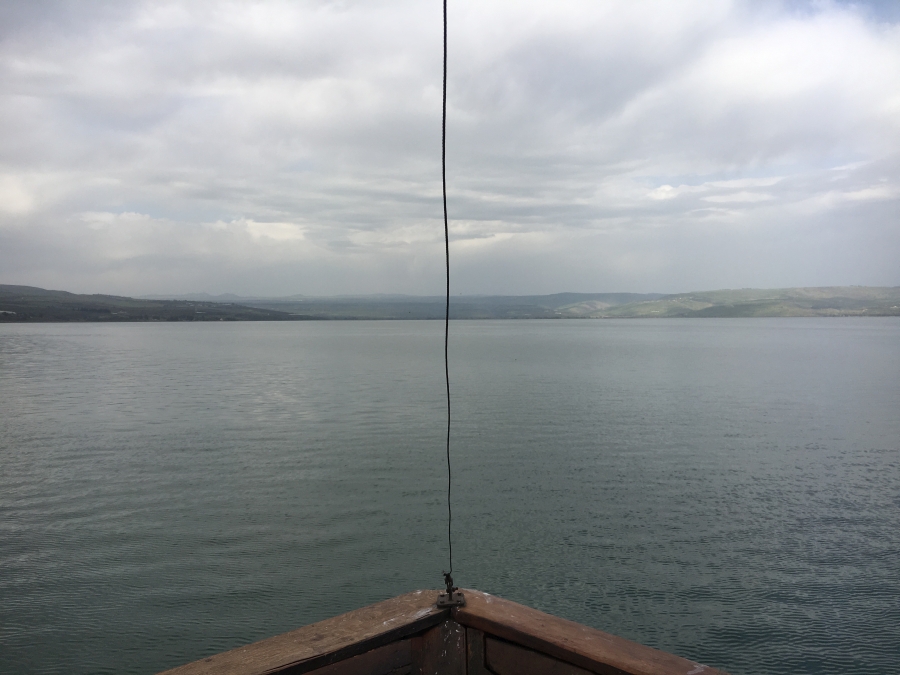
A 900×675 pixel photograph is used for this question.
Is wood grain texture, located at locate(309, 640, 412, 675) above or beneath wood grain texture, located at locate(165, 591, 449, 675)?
beneath

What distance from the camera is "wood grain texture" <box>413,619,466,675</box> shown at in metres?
3.13

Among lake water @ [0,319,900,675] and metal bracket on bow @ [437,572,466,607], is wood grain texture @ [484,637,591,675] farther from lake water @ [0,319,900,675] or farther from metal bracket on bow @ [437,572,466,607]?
lake water @ [0,319,900,675]

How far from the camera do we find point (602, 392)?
104 ft

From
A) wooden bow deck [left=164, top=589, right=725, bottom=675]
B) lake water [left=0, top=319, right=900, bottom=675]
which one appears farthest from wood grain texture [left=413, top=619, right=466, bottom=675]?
lake water [left=0, top=319, right=900, bottom=675]

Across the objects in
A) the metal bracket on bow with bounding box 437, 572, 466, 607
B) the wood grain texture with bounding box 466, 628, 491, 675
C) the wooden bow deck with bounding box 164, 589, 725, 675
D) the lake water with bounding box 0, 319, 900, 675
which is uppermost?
the metal bracket on bow with bounding box 437, 572, 466, 607

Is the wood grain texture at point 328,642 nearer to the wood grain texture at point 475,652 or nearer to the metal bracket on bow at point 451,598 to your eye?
the metal bracket on bow at point 451,598

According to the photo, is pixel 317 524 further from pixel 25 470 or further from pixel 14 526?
pixel 25 470

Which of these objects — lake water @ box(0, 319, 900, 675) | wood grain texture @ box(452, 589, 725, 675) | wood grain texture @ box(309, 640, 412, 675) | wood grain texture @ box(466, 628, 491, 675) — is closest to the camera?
wood grain texture @ box(452, 589, 725, 675)

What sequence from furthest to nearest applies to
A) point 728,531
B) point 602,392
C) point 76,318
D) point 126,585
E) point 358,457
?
point 76,318, point 602,392, point 358,457, point 728,531, point 126,585

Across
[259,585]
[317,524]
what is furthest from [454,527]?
[259,585]

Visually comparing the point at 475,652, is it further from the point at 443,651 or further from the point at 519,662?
the point at 519,662

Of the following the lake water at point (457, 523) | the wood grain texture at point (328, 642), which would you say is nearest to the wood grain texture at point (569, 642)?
the wood grain texture at point (328, 642)

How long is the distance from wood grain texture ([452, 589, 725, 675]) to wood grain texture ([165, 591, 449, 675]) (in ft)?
0.66

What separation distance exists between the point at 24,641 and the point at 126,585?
149 cm
